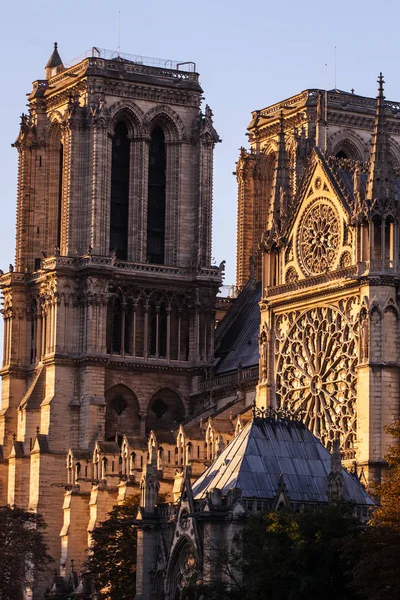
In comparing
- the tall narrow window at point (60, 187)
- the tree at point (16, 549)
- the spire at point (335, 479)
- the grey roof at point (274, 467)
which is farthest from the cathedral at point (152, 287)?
the spire at point (335, 479)

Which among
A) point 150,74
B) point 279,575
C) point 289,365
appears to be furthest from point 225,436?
point 279,575

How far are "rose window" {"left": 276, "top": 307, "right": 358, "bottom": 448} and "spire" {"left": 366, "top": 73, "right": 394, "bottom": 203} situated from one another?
599 centimetres

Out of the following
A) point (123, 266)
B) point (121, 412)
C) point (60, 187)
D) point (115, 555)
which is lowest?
point (115, 555)

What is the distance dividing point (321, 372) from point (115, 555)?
12688mm

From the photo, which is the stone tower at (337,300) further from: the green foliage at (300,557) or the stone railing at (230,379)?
the green foliage at (300,557)

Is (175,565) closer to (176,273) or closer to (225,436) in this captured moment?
(225,436)

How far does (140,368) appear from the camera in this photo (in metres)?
124

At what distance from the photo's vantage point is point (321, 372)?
101562 mm

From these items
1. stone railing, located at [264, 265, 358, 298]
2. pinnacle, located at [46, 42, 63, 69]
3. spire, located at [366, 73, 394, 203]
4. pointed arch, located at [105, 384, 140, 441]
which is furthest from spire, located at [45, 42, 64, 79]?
spire, located at [366, 73, 394, 203]

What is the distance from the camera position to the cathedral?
104 metres

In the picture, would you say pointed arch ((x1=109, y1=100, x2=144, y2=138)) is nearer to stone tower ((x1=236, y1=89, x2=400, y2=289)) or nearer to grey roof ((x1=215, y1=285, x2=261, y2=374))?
stone tower ((x1=236, y1=89, x2=400, y2=289))

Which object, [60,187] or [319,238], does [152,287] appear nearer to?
[60,187]

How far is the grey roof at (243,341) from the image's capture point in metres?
122

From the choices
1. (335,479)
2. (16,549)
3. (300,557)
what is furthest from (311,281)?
(300,557)
